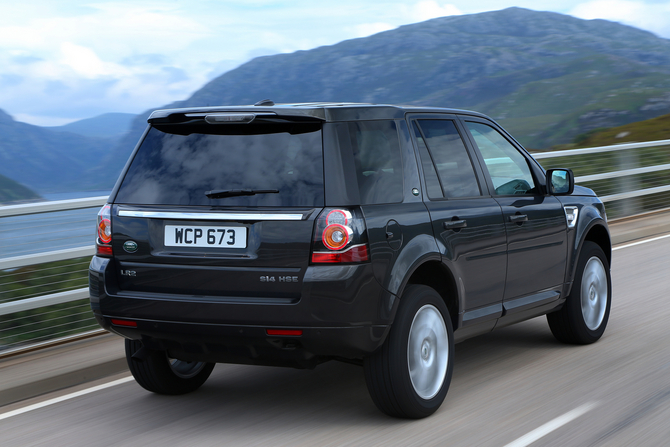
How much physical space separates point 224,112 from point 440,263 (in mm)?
1435

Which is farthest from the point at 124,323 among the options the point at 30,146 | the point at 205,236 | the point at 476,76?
the point at 476,76

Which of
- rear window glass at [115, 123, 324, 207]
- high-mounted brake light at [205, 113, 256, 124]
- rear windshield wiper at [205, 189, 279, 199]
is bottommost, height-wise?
rear windshield wiper at [205, 189, 279, 199]

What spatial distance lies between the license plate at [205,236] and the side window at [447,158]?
3.88 feet

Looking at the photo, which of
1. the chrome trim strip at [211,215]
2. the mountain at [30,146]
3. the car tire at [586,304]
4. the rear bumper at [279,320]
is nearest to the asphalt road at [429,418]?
the car tire at [586,304]

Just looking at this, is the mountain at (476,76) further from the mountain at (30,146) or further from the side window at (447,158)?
the side window at (447,158)

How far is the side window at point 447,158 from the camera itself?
454 centimetres

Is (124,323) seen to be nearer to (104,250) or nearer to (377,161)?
(104,250)

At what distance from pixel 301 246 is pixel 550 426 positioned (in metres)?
1.61

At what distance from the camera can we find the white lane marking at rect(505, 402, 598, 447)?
3.78 meters

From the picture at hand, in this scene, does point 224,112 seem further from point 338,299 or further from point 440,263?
point 440,263

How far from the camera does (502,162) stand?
5.32 metres

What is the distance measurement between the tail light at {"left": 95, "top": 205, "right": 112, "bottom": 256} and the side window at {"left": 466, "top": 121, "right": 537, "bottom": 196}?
2.32 metres

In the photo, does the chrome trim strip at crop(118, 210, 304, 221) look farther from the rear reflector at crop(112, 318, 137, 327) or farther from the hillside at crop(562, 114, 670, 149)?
the hillside at crop(562, 114, 670, 149)

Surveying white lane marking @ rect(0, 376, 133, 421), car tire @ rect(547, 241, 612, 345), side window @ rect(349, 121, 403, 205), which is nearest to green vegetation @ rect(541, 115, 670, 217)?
car tire @ rect(547, 241, 612, 345)
